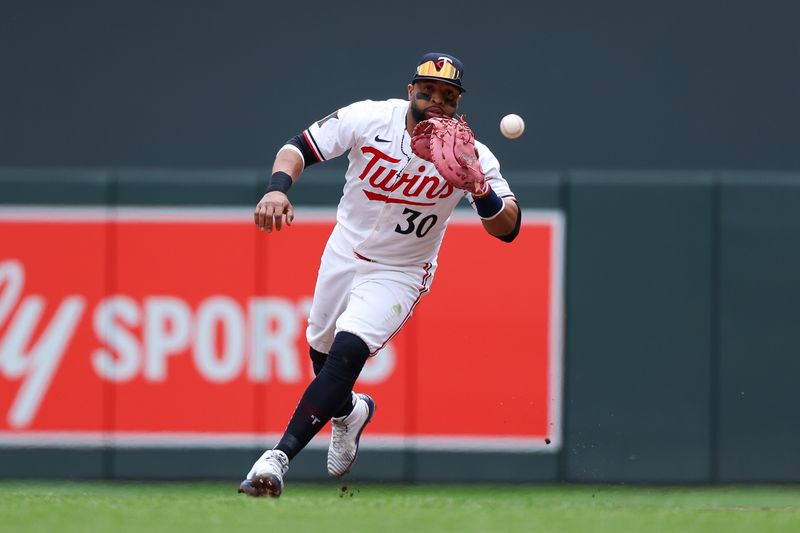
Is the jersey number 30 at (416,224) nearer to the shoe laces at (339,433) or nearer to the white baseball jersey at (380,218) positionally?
the white baseball jersey at (380,218)

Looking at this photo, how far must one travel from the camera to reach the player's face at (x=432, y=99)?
4.66 m

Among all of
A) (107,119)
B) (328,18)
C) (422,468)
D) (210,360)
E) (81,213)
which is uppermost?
(328,18)

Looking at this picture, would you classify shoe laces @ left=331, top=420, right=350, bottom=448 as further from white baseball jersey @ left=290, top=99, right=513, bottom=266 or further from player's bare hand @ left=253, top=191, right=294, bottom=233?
player's bare hand @ left=253, top=191, right=294, bottom=233

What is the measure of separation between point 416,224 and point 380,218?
0.13 meters

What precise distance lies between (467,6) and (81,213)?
97.4 inches

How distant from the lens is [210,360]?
6379 millimetres

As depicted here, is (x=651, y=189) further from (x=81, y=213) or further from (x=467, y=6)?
(x=81, y=213)

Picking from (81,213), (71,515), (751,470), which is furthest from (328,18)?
(71,515)

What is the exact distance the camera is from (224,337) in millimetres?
6379

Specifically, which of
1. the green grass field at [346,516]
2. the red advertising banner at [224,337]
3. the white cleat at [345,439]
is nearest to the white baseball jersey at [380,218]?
the white cleat at [345,439]

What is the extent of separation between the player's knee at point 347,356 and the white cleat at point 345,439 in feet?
1.99

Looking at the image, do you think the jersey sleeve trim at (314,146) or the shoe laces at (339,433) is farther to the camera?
the shoe laces at (339,433)

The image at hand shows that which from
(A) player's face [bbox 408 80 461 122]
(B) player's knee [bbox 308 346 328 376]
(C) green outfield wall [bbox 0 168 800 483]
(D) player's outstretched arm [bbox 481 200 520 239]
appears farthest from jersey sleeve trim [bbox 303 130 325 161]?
(C) green outfield wall [bbox 0 168 800 483]

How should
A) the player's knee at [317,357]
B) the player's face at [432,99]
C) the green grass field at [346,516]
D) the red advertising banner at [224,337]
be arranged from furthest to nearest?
the red advertising banner at [224,337] → the player's knee at [317,357] → the player's face at [432,99] → the green grass field at [346,516]
